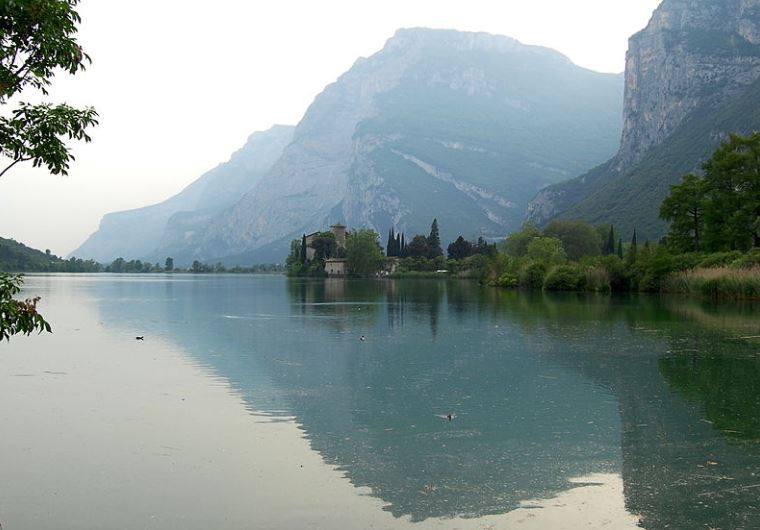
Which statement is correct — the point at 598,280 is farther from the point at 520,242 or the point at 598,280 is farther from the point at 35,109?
the point at 35,109

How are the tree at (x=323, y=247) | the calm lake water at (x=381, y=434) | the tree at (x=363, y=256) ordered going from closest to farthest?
the calm lake water at (x=381, y=434) < the tree at (x=363, y=256) < the tree at (x=323, y=247)

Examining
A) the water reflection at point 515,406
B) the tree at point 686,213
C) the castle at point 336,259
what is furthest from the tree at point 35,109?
the castle at point 336,259

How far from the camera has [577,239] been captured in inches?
4877

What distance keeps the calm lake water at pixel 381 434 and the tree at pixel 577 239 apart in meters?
97.6

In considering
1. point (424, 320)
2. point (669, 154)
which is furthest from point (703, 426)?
point (669, 154)

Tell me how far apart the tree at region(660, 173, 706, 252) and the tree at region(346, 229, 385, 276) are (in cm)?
8571

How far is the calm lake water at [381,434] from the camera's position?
360 inches

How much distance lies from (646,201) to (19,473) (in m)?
168

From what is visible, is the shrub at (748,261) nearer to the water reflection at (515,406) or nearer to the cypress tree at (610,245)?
the water reflection at (515,406)

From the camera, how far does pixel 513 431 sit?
1311 centimetres

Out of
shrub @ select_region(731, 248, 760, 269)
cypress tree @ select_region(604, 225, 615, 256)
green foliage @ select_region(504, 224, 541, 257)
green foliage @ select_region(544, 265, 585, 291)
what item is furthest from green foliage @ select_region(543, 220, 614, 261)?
shrub @ select_region(731, 248, 760, 269)

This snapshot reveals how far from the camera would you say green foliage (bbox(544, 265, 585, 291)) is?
251 ft

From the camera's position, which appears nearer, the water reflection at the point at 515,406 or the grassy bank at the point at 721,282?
the water reflection at the point at 515,406

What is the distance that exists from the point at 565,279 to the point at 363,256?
80225mm
